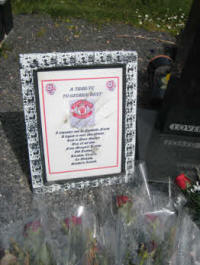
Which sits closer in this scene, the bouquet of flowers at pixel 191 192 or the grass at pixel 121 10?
the bouquet of flowers at pixel 191 192

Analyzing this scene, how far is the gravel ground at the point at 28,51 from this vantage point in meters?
2.19

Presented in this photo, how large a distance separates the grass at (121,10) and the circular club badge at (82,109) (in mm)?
3295

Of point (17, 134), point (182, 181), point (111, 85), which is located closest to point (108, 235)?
point (111, 85)

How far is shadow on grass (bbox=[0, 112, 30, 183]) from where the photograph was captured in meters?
2.37

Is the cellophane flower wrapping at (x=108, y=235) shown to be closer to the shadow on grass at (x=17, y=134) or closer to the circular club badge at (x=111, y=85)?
the circular club badge at (x=111, y=85)

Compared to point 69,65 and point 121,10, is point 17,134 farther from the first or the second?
point 121,10

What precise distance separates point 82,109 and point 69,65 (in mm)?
284

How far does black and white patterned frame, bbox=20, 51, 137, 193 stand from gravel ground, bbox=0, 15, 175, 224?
0.65ft

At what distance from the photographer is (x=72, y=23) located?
15.3 ft

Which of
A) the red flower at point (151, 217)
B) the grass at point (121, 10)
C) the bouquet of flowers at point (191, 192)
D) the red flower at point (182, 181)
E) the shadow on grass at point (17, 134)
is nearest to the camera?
the red flower at point (151, 217)

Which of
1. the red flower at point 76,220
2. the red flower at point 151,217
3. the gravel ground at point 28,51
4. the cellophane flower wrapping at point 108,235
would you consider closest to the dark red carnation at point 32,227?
the cellophane flower wrapping at point 108,235

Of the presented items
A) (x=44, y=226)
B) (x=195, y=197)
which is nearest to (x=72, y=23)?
(x=195, y=197)

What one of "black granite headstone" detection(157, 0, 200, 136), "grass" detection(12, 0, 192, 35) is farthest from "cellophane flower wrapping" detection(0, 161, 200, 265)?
"grass" detection(12, 0, 192, 35)

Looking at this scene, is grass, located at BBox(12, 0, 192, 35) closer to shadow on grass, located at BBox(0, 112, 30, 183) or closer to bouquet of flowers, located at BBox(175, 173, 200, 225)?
shadow on grass, located at BBox(0, 112, 30, 183)
